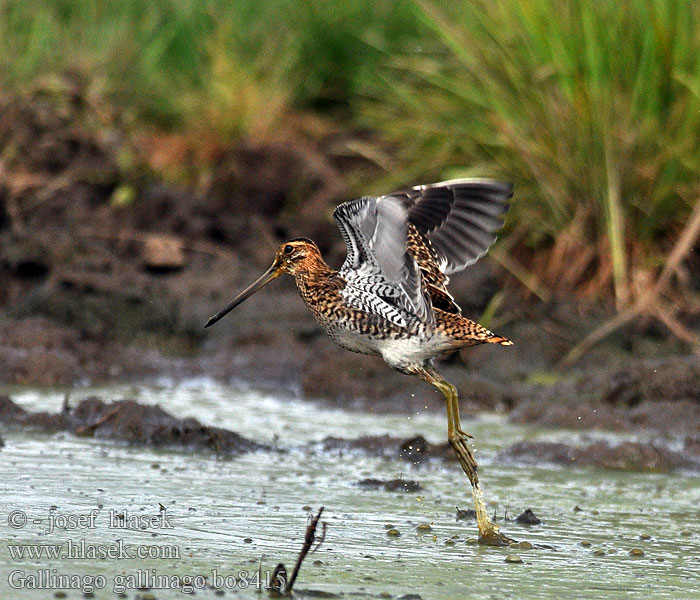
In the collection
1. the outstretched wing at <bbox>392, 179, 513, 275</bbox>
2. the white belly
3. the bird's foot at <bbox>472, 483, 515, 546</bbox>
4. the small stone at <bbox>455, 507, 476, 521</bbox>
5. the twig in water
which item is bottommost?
the twig in water

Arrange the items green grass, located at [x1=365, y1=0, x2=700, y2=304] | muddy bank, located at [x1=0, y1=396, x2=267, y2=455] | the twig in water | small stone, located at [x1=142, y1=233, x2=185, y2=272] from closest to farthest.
Answer: 1. the twig in water
2. muddy bank, located at [x1=0, y1=396, x2=267, y2=455]
3. green grass, located at [x1=365, y1=0, x2=700, y2=304]
4. small stone, located at [x1=142, y1=233, x2=185, y2=272]

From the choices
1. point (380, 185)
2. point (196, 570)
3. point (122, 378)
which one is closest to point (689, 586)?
point (196, 570)

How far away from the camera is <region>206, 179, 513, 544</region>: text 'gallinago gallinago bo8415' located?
4898 millimetres

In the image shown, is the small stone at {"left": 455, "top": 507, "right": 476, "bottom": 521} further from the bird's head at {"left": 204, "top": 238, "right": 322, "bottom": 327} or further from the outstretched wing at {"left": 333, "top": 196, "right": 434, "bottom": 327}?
the bird's head at {"left": 204, "top": 238, "right": 322, "bottom": 327}

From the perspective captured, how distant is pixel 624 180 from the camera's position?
8.88m

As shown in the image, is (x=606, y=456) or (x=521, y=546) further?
(x=606, y=456)

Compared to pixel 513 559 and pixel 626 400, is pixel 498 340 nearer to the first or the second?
pixel 513 559

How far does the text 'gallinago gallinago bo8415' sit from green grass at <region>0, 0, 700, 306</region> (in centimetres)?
293

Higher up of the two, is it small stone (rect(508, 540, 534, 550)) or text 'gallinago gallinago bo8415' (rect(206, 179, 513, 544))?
text 'gallinago gallinago bo8415' (rect(206, 179, 513, 544))

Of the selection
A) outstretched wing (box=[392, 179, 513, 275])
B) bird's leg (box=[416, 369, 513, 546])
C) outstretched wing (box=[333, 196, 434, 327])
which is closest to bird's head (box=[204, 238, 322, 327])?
outstretched wing (box=[333, 196, 434, 327])

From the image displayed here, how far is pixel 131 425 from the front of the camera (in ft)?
21.4

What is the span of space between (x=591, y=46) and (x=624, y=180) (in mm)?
930

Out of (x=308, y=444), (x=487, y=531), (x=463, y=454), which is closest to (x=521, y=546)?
(x=487, y=531)

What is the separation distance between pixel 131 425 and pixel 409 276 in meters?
2.04
